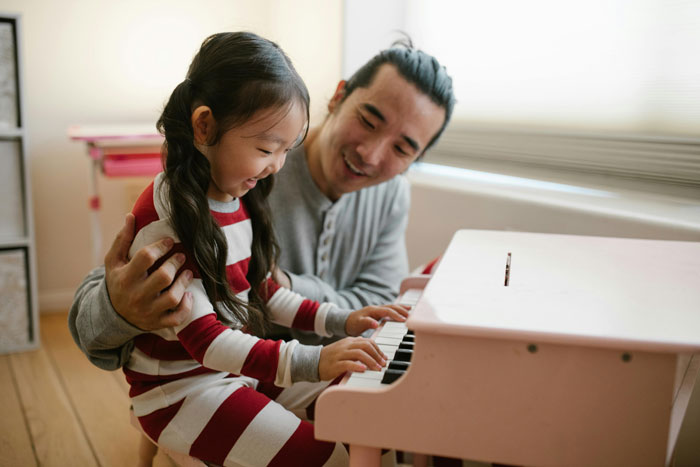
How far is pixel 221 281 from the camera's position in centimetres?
104

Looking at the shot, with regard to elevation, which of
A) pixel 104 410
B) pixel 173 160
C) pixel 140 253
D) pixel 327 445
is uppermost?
pixel 173 160

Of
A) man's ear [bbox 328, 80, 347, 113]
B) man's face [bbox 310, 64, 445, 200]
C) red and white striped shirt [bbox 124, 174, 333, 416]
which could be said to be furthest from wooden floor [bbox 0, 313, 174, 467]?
man's ear [bbox 328, 80, 347, 113]

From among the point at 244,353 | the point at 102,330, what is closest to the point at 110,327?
the point at 102,330

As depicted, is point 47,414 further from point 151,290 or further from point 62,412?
point 151,290

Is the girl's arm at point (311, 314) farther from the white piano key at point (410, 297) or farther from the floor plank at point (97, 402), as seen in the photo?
the floor plank at point (97, 402)

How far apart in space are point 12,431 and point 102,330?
1027 millimetres

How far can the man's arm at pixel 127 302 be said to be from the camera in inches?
38.4

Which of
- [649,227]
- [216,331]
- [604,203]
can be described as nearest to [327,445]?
[216,331]

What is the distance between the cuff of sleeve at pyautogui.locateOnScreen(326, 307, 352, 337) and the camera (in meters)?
1.26

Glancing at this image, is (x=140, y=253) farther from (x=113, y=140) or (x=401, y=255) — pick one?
(x=113, y=140)

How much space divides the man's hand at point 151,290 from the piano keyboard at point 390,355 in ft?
0.98

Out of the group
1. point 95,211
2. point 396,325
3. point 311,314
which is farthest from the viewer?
point 95,211

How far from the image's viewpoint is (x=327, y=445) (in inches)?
41.4

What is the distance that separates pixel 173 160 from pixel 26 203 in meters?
1.63
